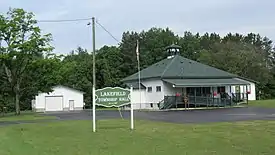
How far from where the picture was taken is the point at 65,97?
5094cm

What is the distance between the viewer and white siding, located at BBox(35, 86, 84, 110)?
4912cm

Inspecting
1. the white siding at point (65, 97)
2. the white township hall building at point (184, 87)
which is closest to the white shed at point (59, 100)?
the white siding at point (65, 97)

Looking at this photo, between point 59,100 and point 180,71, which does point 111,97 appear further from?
point 59,100

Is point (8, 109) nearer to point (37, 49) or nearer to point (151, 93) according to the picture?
point (37, 49)

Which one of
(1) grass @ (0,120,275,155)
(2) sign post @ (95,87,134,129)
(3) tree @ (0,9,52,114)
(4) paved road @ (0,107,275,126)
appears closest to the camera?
(1) grass @ (0,120,275,155)

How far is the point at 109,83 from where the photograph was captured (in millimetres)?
59125

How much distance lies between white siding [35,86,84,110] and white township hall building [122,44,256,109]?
9.82 meters

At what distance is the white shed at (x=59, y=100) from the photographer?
161 feet

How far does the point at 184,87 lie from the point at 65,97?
1773 cm

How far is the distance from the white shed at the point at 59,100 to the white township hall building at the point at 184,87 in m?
9.91

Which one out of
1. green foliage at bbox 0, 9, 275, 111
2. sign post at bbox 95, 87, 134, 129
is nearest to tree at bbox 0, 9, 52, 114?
green foliage at bbox 0, 9, 275, 111

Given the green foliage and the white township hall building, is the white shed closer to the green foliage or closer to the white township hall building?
the green foliage

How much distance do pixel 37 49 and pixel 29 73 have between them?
12.5ft

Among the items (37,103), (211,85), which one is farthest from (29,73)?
(211,85)
